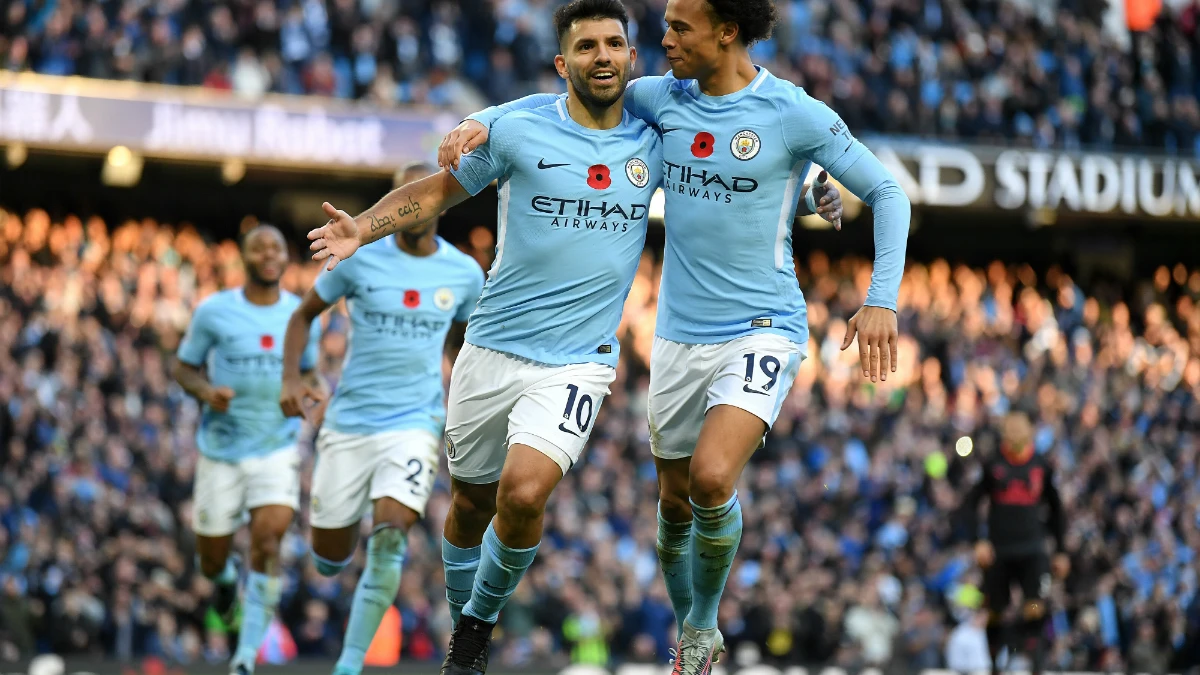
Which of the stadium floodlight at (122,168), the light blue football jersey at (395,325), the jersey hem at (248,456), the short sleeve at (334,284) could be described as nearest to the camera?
the short sleeve at (334,284)

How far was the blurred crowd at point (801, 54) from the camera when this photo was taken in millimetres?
20766

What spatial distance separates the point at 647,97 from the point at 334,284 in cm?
263

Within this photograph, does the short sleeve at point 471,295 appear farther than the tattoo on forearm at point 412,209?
Yes

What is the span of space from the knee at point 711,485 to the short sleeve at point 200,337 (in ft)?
16.0

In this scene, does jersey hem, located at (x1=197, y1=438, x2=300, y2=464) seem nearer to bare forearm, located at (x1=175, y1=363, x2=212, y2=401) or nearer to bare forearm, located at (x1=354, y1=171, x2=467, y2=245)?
bare forearm, located at (x1=175, y1=363, x2=212, y2=401)

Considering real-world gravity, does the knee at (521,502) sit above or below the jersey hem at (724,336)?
below

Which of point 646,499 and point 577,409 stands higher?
point 577,409

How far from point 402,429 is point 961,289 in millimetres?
18557

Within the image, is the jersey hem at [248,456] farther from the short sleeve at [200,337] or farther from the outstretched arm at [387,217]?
the outstretched arm at [387,217]

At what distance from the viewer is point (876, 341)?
21.1 ft

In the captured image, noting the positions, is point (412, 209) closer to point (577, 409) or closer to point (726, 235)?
point (577, 409)

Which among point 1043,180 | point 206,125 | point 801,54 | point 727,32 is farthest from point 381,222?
point 1043,180

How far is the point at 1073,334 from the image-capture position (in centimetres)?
2517

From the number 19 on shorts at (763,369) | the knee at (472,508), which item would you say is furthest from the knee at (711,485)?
the knee at (472,508)
